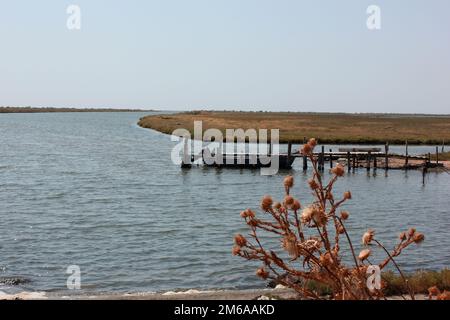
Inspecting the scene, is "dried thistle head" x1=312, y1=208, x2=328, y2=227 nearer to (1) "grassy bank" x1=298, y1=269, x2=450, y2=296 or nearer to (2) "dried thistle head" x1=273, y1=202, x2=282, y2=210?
(2) "dried thistle head" x1=273, y1=202, x2=282, y2=210

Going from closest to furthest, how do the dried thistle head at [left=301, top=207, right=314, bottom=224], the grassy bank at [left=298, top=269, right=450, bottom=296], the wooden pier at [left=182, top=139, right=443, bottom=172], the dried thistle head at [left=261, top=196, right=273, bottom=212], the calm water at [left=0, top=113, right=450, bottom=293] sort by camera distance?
the dried thistle head at [left=301, top=207, right=314, bottom=224] → the dried thistle head at [left=261, top=196, right=273, bottom=212] → the grassy bank at [left=298, top=269, right=450, bottom=296] → the calm water at [left=0, top=113, right=450, bottom=293] → the wooden pier at [left=182, top=139, right=443, bottom=172]

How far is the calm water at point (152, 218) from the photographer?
17594 millimetres

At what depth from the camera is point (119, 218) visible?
26.4 meters

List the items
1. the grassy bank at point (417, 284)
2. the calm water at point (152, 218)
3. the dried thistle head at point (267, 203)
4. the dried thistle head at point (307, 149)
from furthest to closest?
the calm water at point (152, 218) → the grassy bank at point (417, 284) → the dried thistle head at point (307, 149) → the dried thistle head at point (267, 203)

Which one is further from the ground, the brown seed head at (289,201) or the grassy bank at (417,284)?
the brown seed head at (289,201)

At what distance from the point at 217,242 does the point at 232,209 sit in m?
7.62

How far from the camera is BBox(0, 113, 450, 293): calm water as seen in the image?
17.6 meters

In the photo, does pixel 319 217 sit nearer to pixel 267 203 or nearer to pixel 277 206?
pixel 267 203

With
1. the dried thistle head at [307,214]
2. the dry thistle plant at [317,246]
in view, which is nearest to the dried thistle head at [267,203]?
the dry thistle plant at [317,246]

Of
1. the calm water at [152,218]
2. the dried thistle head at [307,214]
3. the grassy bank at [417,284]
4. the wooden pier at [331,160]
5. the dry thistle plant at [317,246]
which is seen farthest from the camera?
the wooden pier at [331,160]

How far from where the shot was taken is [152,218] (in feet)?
86.9

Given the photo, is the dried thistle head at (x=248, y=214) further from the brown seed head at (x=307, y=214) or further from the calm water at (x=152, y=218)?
the calm water at (x=152, y=218)

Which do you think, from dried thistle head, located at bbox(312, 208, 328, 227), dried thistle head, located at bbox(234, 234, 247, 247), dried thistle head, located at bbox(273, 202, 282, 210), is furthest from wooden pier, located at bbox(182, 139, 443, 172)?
dried thistle head, located at bbox(312, 208, 328, 227)
